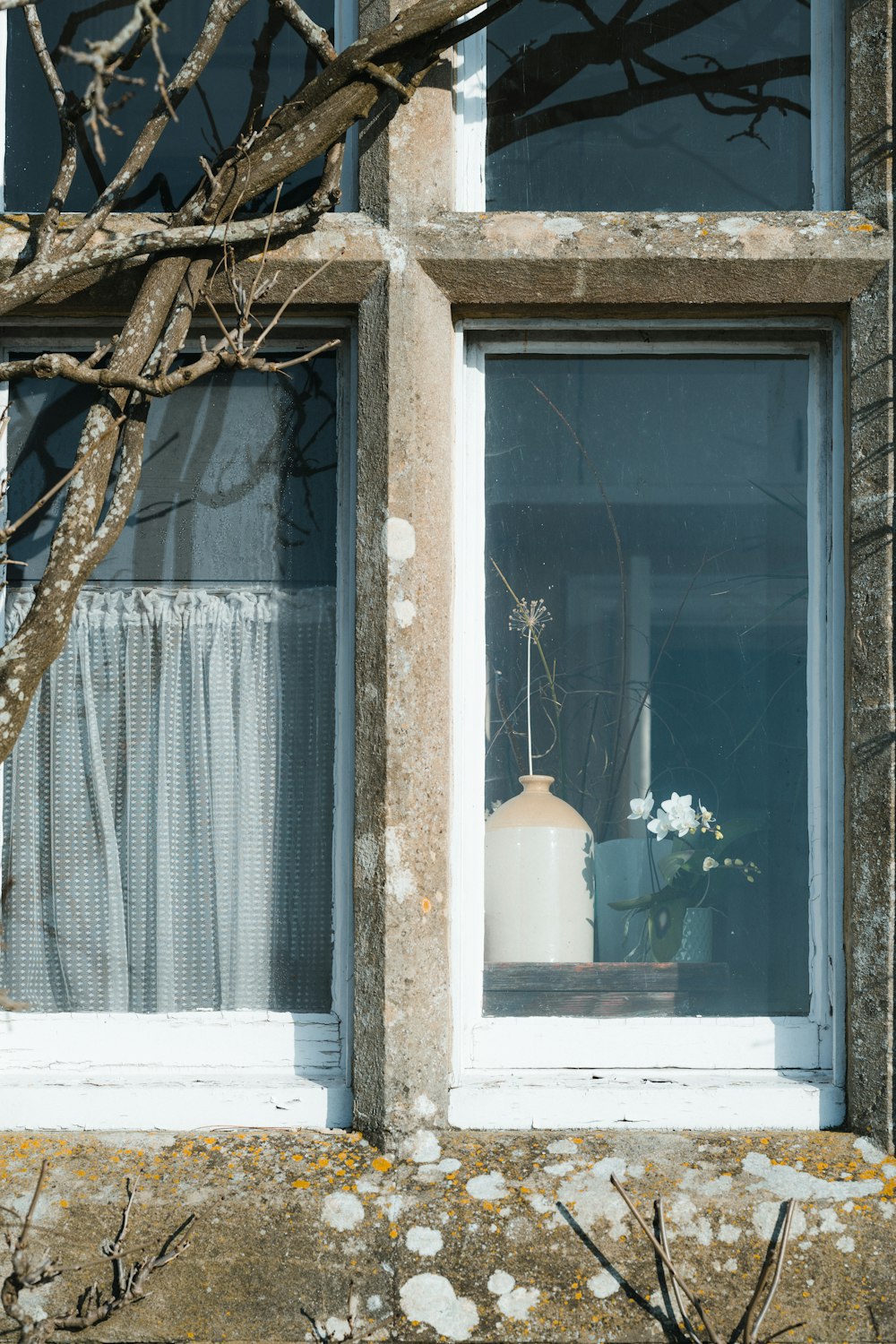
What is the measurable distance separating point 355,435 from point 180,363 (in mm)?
394

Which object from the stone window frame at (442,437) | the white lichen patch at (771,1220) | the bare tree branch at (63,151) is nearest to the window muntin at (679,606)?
the stone window frame at (442,437)

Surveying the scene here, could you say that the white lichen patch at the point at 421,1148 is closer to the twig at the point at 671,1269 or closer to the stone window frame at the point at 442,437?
the stone window frame at the point at 442,437

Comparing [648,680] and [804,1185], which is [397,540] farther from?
[804,1185]

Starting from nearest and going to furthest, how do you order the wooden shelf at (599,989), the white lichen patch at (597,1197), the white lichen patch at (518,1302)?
the white lichen patch at (518,1302) < the white lichen patch at (597,1197) < the wooden shelf at (599,989)

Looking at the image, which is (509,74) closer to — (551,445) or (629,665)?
(551,445)

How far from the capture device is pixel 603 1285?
2.16m

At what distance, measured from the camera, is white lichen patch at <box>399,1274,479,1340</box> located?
2115 millimetres

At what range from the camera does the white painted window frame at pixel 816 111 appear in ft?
8.72

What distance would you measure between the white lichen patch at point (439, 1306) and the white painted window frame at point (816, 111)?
1892mm

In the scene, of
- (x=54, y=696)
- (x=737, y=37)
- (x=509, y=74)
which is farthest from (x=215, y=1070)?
(x=737, y=37)

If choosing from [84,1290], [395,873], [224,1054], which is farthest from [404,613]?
[84,1290]

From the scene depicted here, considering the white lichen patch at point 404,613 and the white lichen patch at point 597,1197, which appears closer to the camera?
the white lichen patch at point 597,1197

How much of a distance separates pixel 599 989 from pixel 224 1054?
2.29ft

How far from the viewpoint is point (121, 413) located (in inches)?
95.5
